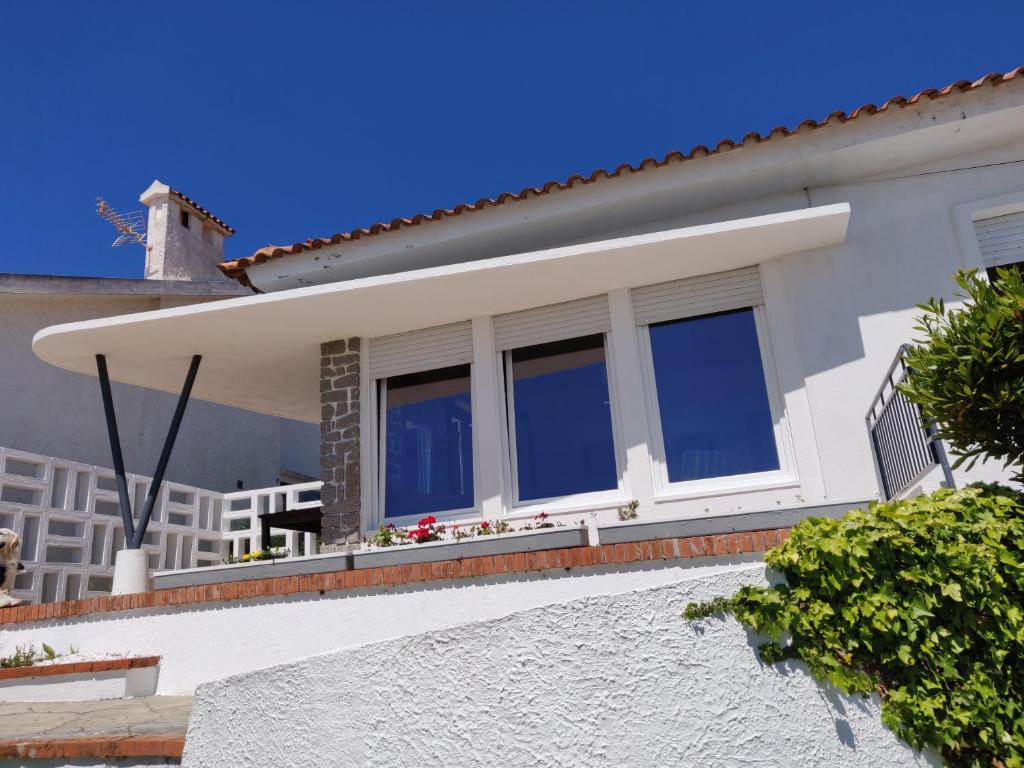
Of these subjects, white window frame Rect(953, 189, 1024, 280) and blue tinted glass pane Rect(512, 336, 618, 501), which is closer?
white window frame Rect(953, 189, 1024, 280)

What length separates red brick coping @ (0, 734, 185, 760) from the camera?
4.36m

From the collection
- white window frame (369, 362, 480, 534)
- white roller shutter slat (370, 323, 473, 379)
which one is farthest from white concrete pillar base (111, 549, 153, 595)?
white roller shutter slat (370, 323, 473, 379)

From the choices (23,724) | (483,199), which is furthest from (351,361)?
(23,724)

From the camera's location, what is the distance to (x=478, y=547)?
6.20 meters

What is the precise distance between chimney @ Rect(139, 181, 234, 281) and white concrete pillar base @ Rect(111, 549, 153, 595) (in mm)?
9679

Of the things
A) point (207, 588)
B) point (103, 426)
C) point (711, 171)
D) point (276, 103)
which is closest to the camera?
point (207, 588)

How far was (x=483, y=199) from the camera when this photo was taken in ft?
28.0

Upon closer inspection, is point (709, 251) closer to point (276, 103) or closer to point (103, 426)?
point (103, 426)

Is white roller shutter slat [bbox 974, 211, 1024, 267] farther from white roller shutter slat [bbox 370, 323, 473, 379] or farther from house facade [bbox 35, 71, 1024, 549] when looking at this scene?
white roller shutter slat [bbox 370, 323, 473, 379]

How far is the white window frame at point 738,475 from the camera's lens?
7395 millimetres

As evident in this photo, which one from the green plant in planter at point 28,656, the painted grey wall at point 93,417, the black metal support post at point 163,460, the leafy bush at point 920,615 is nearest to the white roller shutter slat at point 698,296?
the leafy bush at point 920,615

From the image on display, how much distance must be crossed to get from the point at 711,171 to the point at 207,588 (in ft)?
20.1

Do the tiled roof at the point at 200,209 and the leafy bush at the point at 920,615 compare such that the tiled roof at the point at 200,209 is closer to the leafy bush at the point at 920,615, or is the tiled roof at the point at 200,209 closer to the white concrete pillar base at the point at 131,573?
→ the white concrete pillar base at the point at 131,573

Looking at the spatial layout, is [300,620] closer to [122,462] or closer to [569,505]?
[569,505]
